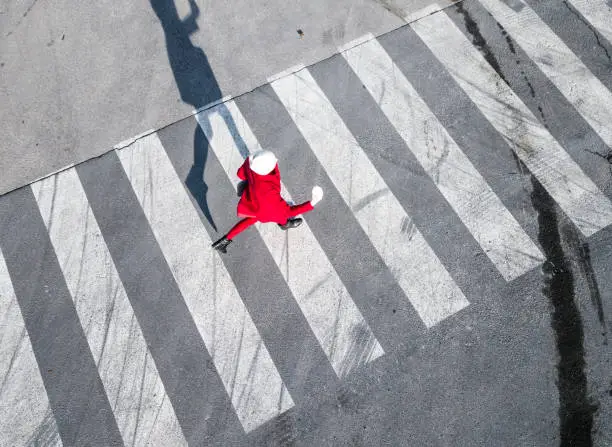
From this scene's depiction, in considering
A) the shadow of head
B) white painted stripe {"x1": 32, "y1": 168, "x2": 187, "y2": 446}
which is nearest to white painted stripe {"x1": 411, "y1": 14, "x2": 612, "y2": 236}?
the shadow of head

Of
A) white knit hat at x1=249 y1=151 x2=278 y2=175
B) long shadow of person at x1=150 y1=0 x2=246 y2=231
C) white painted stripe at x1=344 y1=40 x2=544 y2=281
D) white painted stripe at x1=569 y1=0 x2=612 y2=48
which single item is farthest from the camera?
white painted stripe at x1=569 y1=0 x2=612 y2=48

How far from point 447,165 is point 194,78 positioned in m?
3.61

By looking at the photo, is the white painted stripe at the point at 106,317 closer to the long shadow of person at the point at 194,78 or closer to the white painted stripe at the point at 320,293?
the long shadow of person at the point at 194,78

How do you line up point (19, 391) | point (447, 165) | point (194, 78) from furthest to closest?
→ 1. point (194, 78)
2. point (447, 165)
3. point (19, 391)

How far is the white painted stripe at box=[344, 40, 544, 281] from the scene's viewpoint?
648 cm

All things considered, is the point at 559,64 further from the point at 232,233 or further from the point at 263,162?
the point at 232,233

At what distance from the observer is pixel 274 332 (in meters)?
6.07

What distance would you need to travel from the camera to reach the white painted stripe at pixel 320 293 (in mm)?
6008

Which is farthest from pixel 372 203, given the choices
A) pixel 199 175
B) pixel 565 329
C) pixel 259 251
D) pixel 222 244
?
pixel 565 329

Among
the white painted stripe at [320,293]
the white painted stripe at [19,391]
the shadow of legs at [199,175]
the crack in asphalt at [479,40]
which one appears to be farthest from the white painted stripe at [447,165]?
the white painted stripe at [19,391]

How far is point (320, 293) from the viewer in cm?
624

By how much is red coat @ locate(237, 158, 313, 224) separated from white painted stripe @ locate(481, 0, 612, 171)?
13.8ft

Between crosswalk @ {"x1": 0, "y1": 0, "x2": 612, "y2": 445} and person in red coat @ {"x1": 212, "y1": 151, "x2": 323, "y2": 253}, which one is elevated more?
person in red coat @ {"x1": 212, "y1": 151, "x2": 323, "y2": 253}

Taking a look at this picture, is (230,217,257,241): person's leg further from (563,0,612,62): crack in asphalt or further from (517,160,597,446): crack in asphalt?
(563,0,612,62): crack in asphalt
